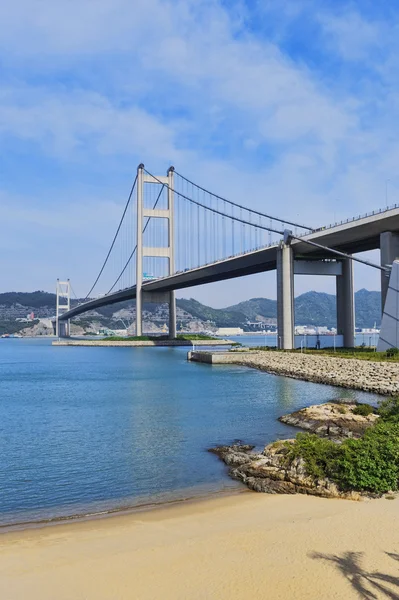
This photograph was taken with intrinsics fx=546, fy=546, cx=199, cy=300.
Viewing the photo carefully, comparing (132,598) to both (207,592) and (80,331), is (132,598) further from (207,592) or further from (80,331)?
(80,331)

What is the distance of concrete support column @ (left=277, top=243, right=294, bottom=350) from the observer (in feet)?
141

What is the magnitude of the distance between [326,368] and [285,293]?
15.5 meters

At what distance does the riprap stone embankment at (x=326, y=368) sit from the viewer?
22094mm

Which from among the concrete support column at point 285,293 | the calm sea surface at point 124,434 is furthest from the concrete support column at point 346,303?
the calm sea surface at point 124,434

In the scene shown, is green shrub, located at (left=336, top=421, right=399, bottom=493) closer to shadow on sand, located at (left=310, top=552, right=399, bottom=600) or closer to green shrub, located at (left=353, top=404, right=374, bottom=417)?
shadow on sand, located at (left=310, top=552, right=399, bottom=600)

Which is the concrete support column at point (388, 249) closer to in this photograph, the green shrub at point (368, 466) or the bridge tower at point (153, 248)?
the green shrub at point (368, 466)

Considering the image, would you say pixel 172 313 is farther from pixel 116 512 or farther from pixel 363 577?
pixel 363 577

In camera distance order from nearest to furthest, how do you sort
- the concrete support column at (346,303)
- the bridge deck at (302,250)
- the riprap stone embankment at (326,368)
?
the riprap stone embankment at (326,368)
the bridge deck at (302,250)
the concrete support column at (346,303)

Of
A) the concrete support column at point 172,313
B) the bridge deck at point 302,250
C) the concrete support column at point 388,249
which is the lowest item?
the concrete support column at point 172,313

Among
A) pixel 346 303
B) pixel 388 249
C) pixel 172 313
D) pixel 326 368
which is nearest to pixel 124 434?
pixel 326 368

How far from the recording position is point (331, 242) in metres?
39.0

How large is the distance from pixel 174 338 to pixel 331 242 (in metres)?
40.7

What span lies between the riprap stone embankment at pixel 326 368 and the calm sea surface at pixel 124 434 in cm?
84

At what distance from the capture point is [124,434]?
1481 cm
